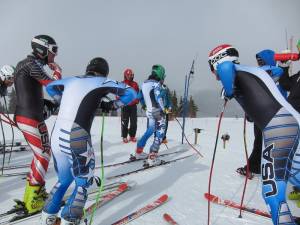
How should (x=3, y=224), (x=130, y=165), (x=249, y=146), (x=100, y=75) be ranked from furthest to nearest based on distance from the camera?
(x=249, y=146), (x=130, y=165), (x=3, y=224), (x=100, y=75)

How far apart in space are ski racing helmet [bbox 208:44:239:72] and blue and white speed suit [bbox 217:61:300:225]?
0.22 metres

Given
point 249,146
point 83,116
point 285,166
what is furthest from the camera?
point 249,146

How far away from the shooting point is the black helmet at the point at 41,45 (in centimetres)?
464

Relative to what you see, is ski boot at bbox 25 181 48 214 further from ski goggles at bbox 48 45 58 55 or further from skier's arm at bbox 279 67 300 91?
skier's arm at bbox 279 67 300 91

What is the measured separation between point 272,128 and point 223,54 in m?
1.01

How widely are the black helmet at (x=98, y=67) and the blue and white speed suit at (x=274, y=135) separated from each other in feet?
4.72

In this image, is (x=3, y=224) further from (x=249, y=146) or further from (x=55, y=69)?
(x=249, y=146)

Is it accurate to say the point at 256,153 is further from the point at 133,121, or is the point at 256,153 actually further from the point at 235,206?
the point at 133,121

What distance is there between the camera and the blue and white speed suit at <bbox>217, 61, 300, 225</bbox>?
3.05 m

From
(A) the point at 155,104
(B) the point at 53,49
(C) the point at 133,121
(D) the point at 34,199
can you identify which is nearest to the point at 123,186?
(D) the point at 34,199

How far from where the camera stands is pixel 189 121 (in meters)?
19.7

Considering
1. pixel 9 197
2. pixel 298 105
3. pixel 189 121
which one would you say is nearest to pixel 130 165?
pixel 9 197

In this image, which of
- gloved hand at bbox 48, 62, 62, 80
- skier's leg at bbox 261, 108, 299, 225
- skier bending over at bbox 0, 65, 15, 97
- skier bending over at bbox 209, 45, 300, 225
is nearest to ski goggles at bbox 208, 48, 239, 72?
skier bending over at bbox 209, 45, 300, 225

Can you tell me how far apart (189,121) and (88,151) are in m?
16.5
